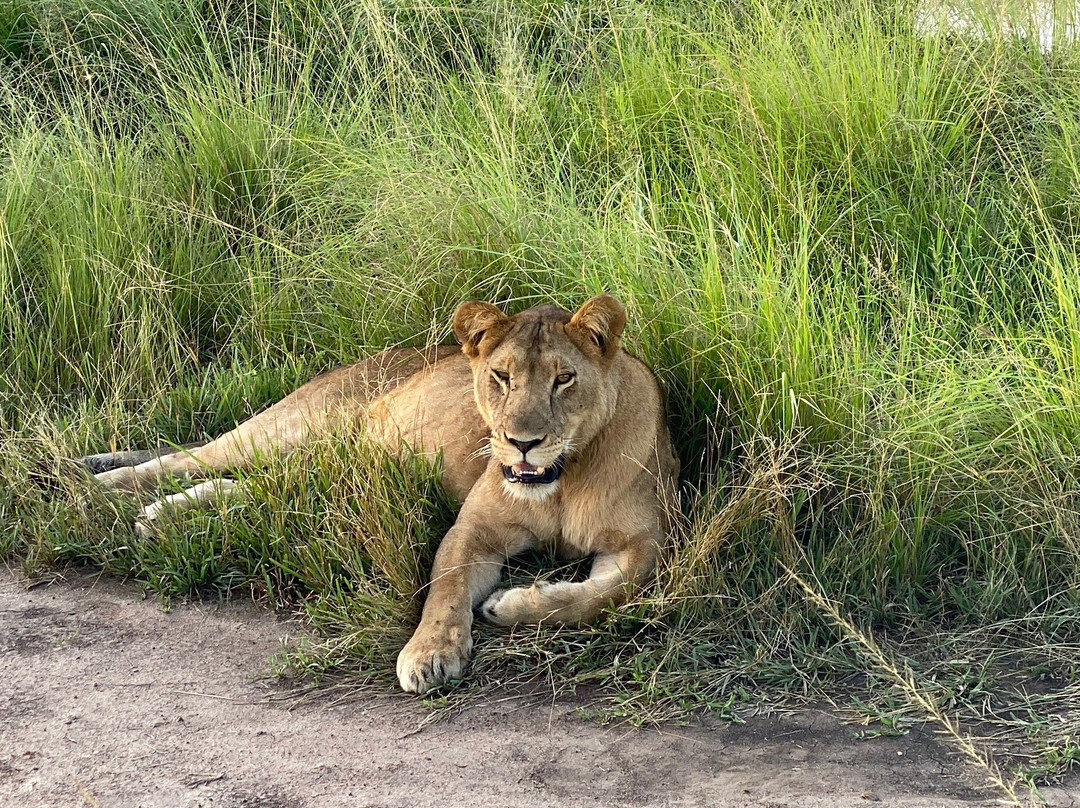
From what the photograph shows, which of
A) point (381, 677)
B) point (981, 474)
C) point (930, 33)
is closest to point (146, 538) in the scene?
point (381, 677)

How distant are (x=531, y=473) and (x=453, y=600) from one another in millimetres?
391

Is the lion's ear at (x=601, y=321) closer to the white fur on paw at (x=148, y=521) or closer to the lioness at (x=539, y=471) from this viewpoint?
the lioness at (x=539, y=471)

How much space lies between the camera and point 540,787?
2889 millimetres

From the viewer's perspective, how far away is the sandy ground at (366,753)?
9.34 ft

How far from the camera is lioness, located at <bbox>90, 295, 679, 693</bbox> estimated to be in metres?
3.52

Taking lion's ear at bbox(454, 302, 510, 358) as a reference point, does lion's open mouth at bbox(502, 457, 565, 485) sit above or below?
below

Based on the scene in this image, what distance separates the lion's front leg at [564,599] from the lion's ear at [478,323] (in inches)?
27.2

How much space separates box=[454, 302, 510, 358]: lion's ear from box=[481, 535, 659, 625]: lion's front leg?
A: 69cm

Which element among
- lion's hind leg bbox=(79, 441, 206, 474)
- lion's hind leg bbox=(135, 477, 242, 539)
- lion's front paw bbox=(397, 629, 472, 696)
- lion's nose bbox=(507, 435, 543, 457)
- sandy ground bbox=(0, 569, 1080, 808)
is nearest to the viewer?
sandy ground bbox=(0, 569, 1080, 808)

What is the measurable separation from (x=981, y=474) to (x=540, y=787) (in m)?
1.62

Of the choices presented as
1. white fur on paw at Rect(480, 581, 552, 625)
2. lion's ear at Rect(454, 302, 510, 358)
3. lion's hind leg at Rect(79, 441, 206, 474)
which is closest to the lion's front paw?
white fur on paw at Rect(480, 581, 552, 625)

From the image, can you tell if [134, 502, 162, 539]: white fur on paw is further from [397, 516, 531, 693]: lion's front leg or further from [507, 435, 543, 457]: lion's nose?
[507, 435, 543, 457]: lion's nose

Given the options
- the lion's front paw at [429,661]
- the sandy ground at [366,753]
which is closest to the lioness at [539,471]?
the lion's front paw at [429,661]

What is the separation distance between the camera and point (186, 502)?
4148mm
